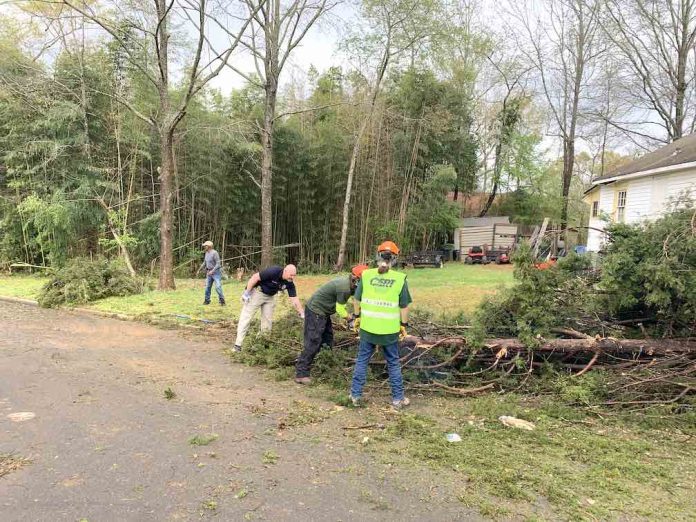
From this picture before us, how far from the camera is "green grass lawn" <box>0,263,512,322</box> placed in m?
9.79

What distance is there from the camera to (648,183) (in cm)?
1636

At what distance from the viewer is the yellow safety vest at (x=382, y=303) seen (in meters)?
4.68

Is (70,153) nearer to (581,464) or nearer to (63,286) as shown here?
(63,286)

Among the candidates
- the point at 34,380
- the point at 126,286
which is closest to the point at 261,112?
the point at 126,286

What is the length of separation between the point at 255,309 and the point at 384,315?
2852 mm

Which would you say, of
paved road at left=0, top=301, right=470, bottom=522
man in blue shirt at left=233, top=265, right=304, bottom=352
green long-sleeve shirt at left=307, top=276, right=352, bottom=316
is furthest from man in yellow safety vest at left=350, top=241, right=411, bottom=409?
man in blue shirt at left=233, top=265, right=304, bottom=352

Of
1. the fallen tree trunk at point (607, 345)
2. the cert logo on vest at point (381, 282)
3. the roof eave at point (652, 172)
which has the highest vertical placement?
the roof eave at point (652, 172)

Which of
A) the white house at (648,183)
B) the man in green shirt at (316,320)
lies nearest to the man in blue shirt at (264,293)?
the man in green shirt at (316,320)

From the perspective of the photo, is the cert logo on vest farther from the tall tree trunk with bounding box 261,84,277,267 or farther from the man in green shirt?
the tall tree trunk with bounding box 261,84,277,267

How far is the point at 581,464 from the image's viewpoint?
11.9ft

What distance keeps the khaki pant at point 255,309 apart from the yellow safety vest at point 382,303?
8.31ft

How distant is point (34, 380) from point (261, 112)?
1383cm

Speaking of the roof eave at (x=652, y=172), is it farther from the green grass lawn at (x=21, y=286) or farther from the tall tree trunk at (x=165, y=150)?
the green grass lawn at (x=21, y=286)

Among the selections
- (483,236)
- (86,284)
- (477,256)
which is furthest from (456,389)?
(483,236)
